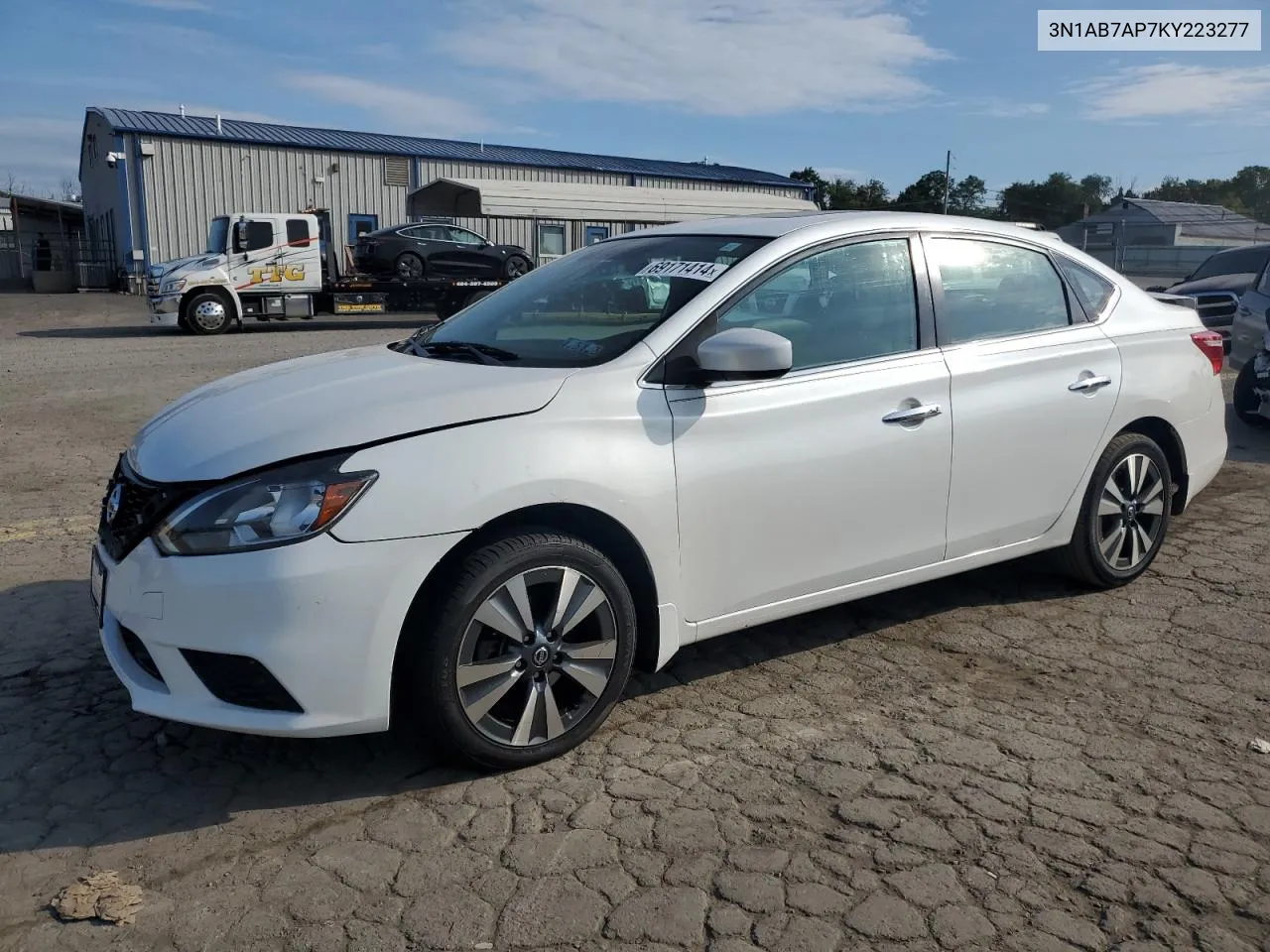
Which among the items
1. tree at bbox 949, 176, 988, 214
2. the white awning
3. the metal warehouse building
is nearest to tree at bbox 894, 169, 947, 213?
tree at bbox 949, 176, 988, 214

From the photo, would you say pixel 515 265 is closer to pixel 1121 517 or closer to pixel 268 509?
pixel 1121 517

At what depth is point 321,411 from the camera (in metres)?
3.20

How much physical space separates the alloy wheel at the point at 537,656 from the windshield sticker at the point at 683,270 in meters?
1.19

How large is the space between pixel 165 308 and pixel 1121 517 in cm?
1898

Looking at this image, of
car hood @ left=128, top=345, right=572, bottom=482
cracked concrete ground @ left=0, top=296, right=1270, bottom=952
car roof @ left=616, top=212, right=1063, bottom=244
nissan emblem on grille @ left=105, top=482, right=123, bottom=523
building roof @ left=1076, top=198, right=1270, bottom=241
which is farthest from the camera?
building roof @ left=1076, top=198, right=1270, bottom=241

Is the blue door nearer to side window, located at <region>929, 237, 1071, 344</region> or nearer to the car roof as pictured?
the car roof

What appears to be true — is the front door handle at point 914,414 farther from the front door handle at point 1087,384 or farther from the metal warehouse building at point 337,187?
the metal warehouse building at point 337,187

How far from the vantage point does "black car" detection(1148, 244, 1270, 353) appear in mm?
12820

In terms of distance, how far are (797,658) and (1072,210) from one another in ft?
199

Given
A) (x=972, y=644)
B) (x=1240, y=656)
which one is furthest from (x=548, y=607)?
(x=1240, y=656)

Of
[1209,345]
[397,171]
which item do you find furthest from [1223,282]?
[397,171]

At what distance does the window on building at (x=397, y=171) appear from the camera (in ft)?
117

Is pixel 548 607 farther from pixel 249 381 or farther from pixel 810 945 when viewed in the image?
pixel 249 381

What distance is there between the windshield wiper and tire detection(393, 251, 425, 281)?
20.1 m
